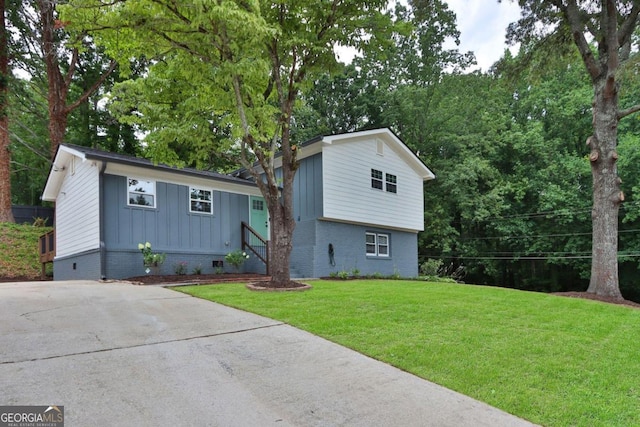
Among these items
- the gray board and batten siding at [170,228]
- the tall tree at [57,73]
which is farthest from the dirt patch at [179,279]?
the tall tree at [57,73]

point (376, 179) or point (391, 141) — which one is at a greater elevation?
point (391, 141)

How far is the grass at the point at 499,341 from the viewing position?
349 centimetres

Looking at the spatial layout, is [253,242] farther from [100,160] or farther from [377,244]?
[100,160]

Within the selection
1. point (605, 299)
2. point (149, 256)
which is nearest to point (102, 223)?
point (149, 256)

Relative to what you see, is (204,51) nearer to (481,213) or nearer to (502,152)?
(481,213)

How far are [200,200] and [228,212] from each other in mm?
1068

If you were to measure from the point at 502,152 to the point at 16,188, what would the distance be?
116 feet

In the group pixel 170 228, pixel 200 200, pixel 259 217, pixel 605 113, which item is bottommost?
pixel 170 228

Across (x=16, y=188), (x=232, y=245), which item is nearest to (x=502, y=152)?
(x=232, y=245)

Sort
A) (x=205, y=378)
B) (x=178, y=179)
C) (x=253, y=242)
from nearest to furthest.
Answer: (x=205, y=378) < (x=178, y=179) < (x=253, y=242)

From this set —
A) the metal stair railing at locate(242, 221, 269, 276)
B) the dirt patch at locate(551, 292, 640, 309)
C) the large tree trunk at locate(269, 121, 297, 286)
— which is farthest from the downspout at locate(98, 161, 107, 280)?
the dirt patch at locate(551, 292, 640, 309)

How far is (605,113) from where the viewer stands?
11.0 meters

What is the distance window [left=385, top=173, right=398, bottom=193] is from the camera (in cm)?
1647

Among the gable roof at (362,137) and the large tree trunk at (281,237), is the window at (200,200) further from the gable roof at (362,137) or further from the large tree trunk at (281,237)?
Answer: the large tree trunk at (281,237)
